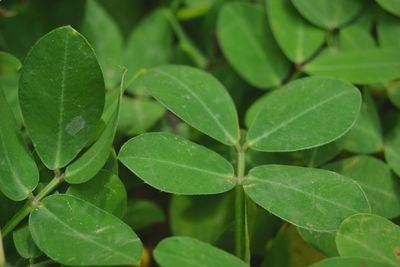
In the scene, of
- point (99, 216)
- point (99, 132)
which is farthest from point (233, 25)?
point (99, 216)

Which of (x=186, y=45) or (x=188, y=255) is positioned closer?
(x=188, y=255)

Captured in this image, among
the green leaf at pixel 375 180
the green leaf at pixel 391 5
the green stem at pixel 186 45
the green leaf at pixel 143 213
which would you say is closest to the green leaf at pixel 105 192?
the green leaf at pixel 143 213

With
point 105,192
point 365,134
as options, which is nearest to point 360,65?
point 365,134

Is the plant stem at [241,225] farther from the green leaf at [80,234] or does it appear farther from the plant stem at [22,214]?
the plant stem at [22,214]

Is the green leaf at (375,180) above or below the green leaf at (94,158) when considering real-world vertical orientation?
below

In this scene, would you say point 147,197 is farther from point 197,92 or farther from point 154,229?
point 197,92

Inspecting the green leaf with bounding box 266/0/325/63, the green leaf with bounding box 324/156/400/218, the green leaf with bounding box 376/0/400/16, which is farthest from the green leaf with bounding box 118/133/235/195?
the green leaf with bounding box 376/0/400/16

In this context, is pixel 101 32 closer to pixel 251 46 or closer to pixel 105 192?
pixel 251 46
